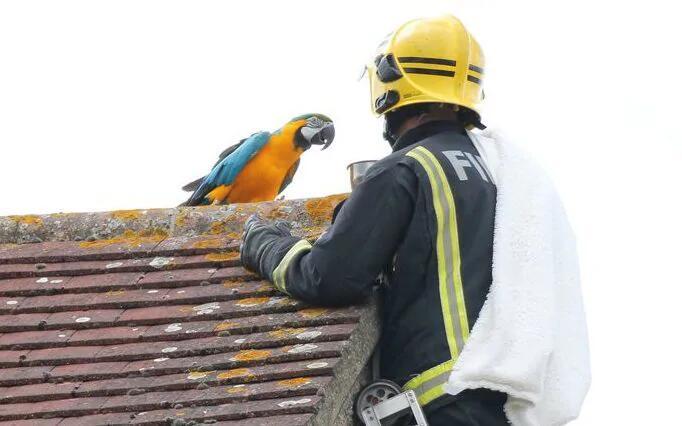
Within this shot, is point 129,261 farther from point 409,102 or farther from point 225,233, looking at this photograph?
point 409,102

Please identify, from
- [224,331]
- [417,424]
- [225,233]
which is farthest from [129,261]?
[417,424]

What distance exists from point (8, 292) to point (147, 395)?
4.30 ft

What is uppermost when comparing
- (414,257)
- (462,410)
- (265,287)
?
(414,257)

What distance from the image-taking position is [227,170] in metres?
9.59

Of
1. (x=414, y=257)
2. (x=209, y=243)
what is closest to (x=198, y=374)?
(x=414, y=257)

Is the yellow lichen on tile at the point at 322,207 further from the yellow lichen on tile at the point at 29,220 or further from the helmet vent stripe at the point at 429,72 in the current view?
the yellow lichen on tile at the point at 29,220

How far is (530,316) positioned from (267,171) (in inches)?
205

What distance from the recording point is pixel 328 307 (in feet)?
17.3

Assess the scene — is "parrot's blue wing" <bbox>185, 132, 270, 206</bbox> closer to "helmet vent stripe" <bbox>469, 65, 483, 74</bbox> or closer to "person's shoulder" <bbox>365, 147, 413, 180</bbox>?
"helmet vent stripe" <bbox>469, 65, 483, 74</bbox>

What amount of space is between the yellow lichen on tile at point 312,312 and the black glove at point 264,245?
0.25 metres

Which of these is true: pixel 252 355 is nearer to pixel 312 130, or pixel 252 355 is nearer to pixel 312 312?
pixel 312 312

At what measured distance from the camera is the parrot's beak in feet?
34.8

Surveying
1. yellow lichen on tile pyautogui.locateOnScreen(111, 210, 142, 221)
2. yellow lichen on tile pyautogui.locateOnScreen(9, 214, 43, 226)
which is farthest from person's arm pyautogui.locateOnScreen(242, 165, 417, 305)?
yellow lichen on tile pyautogui.locateOnScreen(9, 214, 43, 226)

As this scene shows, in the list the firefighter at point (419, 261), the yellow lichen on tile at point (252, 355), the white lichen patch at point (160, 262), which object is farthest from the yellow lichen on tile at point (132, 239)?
the yellow lichen on tile at point (252, 355)
